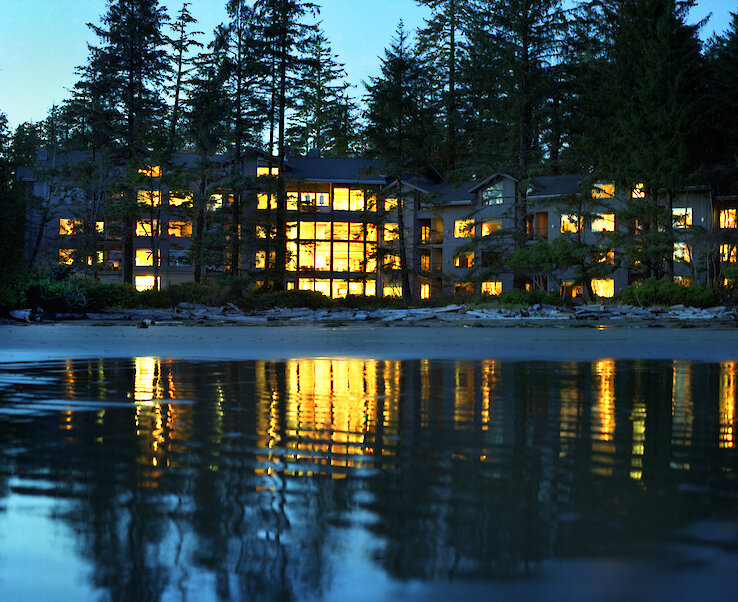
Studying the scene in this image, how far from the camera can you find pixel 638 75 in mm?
50625

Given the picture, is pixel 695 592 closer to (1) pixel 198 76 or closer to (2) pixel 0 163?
(2) pixel 0 163

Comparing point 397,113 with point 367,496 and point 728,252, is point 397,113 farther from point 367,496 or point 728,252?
point 367,496

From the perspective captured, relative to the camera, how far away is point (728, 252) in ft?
174

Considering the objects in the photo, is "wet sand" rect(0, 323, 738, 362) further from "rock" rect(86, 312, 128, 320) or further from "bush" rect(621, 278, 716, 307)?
"bush" rect(621, 278, 716, 307)

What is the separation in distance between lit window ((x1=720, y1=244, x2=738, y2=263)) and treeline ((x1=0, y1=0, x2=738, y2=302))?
11.1ft

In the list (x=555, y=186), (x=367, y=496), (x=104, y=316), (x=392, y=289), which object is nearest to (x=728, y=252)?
(x=555, y=186)

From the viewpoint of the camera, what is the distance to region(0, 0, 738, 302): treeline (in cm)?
4969

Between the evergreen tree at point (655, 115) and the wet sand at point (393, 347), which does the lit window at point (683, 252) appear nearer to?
the evergreen tree at point (655, 115)

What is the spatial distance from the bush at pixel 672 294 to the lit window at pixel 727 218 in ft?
45.6

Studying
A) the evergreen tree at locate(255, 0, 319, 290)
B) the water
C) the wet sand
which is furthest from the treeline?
the water

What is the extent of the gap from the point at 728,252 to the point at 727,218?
4830mm

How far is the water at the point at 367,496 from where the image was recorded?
9.80ft

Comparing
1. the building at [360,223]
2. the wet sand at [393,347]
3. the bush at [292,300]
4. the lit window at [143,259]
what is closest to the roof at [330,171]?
the building at [360,223]

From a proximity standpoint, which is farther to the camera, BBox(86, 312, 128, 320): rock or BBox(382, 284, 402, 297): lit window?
BBox(382, 284, 402, 297): lit window
